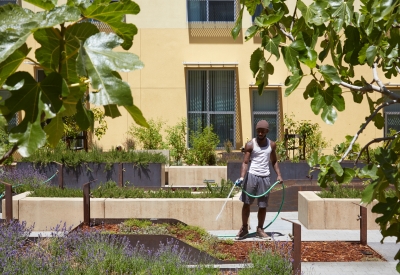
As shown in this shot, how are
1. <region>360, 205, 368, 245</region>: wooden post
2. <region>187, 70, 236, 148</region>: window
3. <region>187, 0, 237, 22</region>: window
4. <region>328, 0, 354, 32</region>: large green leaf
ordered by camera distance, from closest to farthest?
<region>328, 0, 354, 32</region>: large green leaf, <region>360, 205, 368, 245</region>: wooden post, <region>187, 0, 237, 22</region>: window, <region>187, 70, 236, 148</region>: window

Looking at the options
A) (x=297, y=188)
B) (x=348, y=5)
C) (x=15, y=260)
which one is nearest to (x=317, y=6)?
(x=348, y=5)

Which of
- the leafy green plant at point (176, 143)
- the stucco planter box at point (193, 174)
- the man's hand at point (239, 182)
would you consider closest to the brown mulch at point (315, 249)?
the man's hand at point (239, 182)

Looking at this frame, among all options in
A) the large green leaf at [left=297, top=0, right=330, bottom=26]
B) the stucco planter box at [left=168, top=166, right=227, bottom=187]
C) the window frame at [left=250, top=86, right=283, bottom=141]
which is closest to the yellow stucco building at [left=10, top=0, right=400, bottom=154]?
the window frame at [left=250, top=86, right=283, bottom=141]

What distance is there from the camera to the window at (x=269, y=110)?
2086cm

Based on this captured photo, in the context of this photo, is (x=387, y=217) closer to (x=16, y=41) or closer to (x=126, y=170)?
(x=16, y=41)

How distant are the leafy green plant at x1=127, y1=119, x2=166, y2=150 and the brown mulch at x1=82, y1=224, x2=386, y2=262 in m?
9.86

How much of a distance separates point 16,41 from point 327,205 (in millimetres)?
10833

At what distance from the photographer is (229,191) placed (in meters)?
12.0

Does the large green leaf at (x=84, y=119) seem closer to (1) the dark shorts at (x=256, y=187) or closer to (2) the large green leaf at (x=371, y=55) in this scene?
(2) the large green leaf at (x=371, y=55)

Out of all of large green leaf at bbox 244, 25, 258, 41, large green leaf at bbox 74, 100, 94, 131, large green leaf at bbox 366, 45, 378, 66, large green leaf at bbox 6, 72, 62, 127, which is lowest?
large green leaf at bbox 74, 100, 94, 131

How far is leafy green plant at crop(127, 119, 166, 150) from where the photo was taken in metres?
19.8

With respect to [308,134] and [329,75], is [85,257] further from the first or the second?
[308,134]

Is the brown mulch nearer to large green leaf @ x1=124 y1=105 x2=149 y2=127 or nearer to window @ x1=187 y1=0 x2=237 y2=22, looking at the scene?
large green leaf @ x1=124 y1=105 x2=149 y2=127

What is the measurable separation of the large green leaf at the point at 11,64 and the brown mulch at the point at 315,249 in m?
7.17
